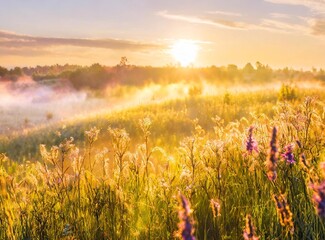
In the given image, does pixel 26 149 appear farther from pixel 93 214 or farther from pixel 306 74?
pixel 306 74

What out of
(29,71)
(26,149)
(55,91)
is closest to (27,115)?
(55,91)

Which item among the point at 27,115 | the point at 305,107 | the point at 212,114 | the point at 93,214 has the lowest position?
the point at 27,115

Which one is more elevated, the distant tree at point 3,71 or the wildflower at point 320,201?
the wildflower at point 320,201

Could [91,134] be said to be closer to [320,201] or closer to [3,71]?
[320,201]

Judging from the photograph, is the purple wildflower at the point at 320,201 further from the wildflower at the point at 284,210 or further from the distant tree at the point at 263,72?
the distant tree at the point at 263,72

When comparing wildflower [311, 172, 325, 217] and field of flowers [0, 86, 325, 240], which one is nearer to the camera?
wildflower [311, 172, 325, 217]

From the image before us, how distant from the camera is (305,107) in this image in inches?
167

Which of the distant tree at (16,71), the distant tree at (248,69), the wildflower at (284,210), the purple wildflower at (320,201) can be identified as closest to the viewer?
the purple wildflower at (320,201)

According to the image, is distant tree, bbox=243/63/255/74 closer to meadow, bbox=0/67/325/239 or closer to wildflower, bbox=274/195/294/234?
meadow, bbox=0/67/325/239

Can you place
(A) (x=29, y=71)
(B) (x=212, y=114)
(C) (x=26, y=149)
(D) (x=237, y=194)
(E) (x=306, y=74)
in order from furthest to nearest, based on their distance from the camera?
1. (A) (x=29, y=71)
2. (E) (x=306, y=74)
3. (B) (x=212, y=114)
4. (C) (x=26, y=149)
5. (D) (x=237, y=194)

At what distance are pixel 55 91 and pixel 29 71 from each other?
18.8 metres

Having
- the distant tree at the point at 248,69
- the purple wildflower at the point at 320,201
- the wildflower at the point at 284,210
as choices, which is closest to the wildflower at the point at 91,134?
the wildflower at the point at 284,210

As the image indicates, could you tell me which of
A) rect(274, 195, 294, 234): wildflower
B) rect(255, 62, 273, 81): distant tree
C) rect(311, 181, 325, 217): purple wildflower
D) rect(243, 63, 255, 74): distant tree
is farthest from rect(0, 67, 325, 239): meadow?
rect(243, 63, 255, 74): distant tree

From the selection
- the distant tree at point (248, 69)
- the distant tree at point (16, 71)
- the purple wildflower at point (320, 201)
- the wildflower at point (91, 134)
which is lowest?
the distant tree at point (16, 71)
